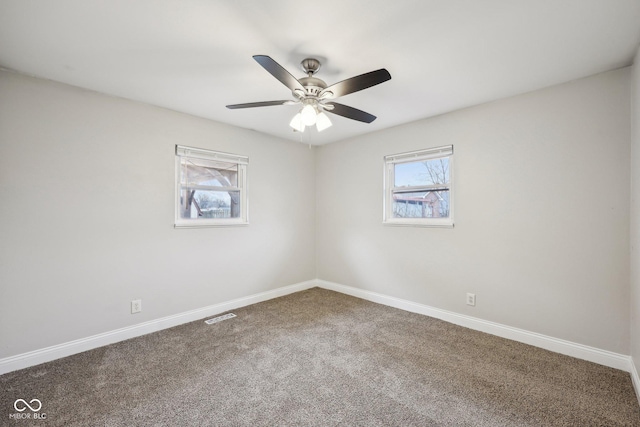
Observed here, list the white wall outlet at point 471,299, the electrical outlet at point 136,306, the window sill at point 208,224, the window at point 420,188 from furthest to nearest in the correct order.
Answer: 1. the window at point 420,188
2. the window sill at point 208,224
3. the white wall outlet at point 471,299
4. the electrical outlet at point 136,306

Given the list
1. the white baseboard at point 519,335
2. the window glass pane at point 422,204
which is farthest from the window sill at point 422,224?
the white baseboard at point 519,335

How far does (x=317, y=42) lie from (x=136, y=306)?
2919 millimetres

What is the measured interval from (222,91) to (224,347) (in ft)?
7.76

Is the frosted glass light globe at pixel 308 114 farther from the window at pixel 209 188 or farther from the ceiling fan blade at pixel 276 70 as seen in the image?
the window at pixel 209 188

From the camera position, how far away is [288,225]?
4250 millimetres

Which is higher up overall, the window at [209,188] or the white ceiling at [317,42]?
the white ceiling at [317,42]

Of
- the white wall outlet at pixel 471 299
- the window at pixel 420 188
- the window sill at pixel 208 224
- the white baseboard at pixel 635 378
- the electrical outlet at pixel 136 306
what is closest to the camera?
the white baseboard at pixel 635 378

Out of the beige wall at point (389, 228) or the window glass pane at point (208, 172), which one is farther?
the window glass pane at point (208, 172)

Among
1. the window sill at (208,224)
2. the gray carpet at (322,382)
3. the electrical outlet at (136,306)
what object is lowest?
the gray carpet at (322,382)

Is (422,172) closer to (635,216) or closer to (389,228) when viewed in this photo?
(389,228)

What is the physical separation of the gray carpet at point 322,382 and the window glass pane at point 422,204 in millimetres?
1316

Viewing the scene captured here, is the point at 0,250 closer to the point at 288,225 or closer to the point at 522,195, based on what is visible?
the point at 288,225

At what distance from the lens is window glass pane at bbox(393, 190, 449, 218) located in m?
3.27

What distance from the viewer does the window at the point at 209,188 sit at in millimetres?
3170
